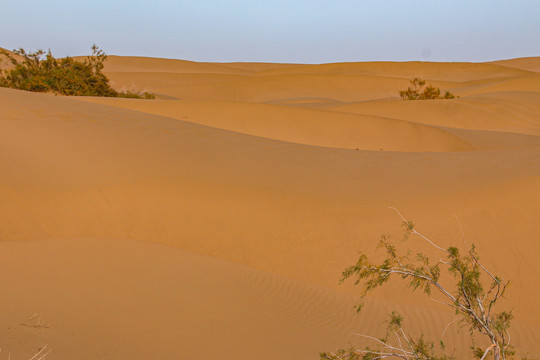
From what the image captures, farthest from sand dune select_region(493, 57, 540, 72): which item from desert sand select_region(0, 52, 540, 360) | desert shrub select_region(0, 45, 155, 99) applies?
desert sand select_region(0, 52, 540, 360)

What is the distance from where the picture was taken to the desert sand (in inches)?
173

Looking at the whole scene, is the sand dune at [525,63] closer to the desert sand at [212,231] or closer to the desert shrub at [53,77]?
the desert shrub at [53,77]

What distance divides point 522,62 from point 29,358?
288 ft

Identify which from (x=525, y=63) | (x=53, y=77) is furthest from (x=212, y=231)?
(x=525, y=63)

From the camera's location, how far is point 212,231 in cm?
680

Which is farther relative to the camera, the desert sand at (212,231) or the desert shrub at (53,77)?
the desert shrub at (53,77)

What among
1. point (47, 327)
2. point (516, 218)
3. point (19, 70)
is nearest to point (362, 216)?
point (516, 218)

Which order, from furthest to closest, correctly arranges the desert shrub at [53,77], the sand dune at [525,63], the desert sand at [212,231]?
the sand dune at [525,63]
the desert shrub at [53,77]
the desert sand at [212,231]

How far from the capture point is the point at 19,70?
21.0m

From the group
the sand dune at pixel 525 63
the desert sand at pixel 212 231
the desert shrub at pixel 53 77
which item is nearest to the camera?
the desert sand at pixel 212 231

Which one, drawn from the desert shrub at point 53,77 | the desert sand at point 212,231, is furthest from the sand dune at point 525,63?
the desert sand at point 212,231

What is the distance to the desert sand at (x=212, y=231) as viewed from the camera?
440 cm

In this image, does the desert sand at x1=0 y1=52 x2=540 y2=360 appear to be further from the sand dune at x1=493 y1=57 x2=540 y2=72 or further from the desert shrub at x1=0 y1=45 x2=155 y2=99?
the sand dune at x1=493 y1=57 x2=540 y2=72

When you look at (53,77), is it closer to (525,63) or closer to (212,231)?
(212,231)
